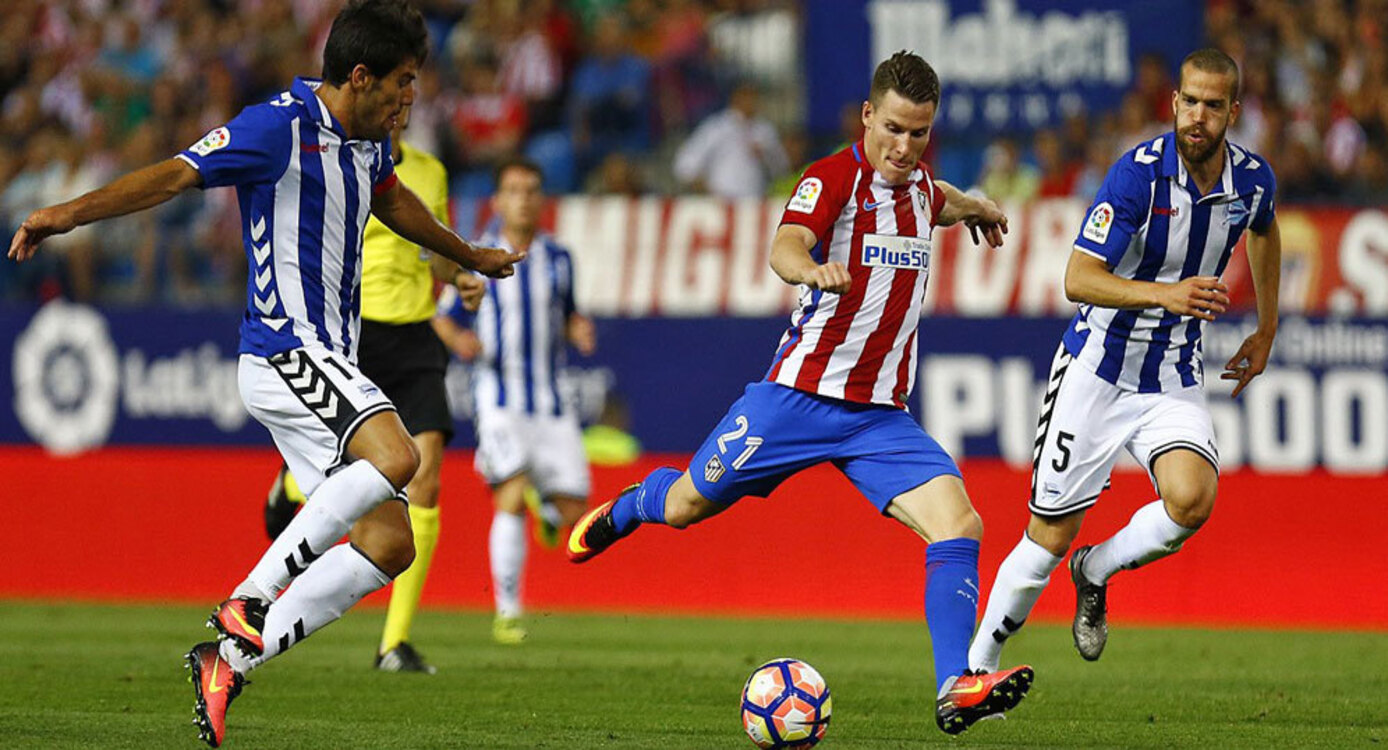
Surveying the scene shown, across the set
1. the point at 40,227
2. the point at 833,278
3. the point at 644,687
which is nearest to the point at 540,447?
the point at 644,687

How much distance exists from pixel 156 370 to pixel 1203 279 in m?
12.3

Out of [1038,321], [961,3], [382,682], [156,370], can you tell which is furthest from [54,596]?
[961,3]

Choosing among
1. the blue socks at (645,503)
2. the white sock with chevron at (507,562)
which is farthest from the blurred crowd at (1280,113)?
the blue socks at (645,503)

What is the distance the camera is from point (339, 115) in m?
7.09

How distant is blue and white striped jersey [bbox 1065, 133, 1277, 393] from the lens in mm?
8125

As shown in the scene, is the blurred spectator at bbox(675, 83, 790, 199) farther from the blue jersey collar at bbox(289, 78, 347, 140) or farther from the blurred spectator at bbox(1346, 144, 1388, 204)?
the blue jersey collar at bbox(289, 78, 347, 140)

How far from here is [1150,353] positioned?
834 cm

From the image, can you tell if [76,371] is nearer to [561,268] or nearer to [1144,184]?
[561,268]

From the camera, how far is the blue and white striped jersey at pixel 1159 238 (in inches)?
320

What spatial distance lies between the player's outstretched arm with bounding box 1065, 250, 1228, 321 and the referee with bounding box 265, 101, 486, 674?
10.6ft

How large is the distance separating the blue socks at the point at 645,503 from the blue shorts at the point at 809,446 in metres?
0.26

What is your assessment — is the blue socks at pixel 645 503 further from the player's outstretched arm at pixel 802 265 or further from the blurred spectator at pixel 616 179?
the blurred spectator at pixel 616 179

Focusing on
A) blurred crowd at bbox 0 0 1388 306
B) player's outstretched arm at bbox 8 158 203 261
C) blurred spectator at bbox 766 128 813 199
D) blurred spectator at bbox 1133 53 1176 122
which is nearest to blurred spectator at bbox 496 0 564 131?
blurred crowd at bbox 0 0 1388 306

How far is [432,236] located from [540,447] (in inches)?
207
